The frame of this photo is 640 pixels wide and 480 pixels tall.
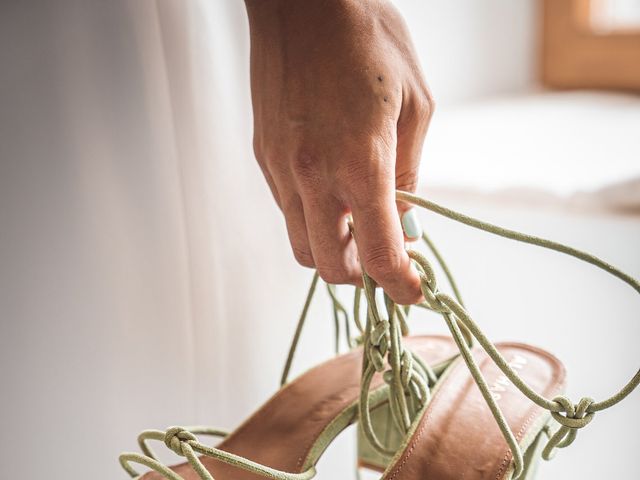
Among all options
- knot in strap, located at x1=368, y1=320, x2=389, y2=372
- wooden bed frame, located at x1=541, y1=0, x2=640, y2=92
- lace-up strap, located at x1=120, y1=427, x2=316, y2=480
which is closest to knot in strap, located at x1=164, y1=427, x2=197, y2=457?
lace-up strap, located at x1=120, y1=427, x2=316, y2=480

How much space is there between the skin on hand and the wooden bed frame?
113 centimetres

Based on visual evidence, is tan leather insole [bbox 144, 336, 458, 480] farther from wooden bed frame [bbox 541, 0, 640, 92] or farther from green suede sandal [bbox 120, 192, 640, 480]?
wooden bed frame [bbox 541, 0, 640, 92]

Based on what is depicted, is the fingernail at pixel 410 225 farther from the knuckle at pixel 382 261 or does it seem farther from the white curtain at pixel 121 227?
the white curtain at pixel 121 227

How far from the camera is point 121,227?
1.85 ft

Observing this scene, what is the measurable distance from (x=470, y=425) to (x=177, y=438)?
0.20 meters

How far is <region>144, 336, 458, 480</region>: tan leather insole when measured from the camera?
497 mm

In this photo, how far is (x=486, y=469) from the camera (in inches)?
18.0

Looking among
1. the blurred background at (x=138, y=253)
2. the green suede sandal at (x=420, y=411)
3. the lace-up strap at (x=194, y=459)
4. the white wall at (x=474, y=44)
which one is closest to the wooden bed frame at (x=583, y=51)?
the white wall at (x=474, y=44)

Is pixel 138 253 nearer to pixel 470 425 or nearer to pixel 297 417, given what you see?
pixel 297 417

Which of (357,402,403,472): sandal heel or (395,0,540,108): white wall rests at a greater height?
(395,0,540,108): white wall

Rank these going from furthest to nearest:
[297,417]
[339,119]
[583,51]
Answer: [583,51] < [297,417] < [339,119]

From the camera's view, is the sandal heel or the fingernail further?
the sandal heel

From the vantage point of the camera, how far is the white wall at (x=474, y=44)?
142 centimetres

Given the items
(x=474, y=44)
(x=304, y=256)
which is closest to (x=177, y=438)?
(x=304, y=256)
